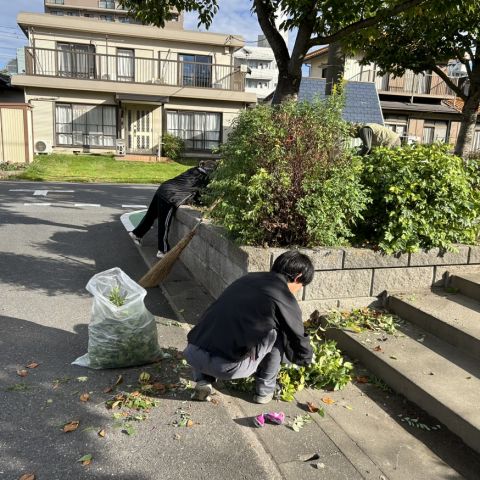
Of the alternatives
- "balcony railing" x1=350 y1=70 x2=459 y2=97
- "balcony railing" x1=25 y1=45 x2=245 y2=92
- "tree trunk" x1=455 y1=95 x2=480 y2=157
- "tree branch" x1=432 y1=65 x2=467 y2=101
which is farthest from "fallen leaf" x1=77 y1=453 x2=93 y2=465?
"balcony railing" x1=350 y1=70 x2=459 y2=97

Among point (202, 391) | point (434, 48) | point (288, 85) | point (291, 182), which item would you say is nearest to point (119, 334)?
point (202, 391)

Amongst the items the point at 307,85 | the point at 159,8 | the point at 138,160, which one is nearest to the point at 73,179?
the point at 138,160

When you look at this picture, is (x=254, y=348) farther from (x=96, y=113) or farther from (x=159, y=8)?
(x=96, y=113)

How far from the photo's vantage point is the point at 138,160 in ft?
72.1

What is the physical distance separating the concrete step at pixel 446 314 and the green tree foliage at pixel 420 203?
461mm

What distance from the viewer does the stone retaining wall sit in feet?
13.4

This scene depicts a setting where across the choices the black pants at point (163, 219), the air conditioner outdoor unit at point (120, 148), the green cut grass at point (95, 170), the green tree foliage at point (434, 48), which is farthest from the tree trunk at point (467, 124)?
the air conditioner outdoor unit at point (120, 148)

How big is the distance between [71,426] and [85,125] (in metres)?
22.7

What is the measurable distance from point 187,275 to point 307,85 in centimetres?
882

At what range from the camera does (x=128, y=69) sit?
2419 cm

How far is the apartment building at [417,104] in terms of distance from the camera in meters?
25.6

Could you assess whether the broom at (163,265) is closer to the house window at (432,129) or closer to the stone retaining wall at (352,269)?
the stone retaining wall at (352,269)

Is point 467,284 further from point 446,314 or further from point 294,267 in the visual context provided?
point 294,267

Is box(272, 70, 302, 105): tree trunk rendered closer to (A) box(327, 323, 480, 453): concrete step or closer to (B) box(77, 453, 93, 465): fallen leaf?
(A) box(327, 323, 480, 453): concrete step
